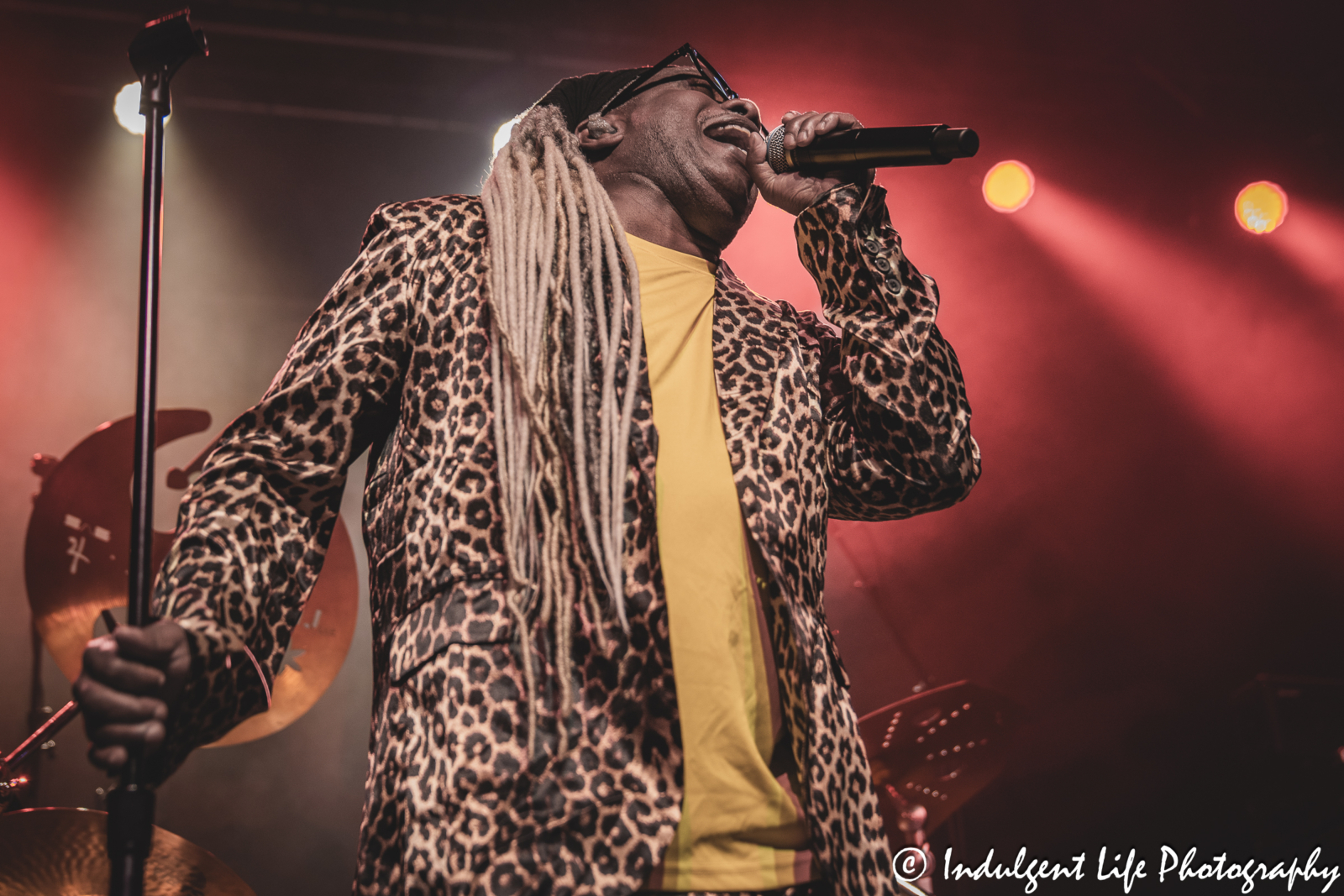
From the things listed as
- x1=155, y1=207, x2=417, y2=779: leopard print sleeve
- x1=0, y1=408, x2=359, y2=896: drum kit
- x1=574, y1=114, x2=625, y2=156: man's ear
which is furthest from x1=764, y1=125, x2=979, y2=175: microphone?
x1=0, y1=408, x2=359, y2=896: drum kit

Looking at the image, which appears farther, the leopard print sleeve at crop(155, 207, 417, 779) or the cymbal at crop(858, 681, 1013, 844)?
the cymbal at crop(858, 681, 1013, 844)

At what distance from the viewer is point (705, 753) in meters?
1.08

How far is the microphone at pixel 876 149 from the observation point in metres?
1.39

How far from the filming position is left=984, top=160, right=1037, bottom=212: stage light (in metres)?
5.14

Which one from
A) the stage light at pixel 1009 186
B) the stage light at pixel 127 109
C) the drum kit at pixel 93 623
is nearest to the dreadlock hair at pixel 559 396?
the drum kit at pixel 93 623

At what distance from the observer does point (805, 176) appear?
159 centimetres

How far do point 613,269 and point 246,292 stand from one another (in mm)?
3521

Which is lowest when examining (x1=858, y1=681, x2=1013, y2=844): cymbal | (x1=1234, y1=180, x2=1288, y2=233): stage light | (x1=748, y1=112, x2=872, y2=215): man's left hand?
(x1=858, y1=681, x2=1013, y2=844): cymbal

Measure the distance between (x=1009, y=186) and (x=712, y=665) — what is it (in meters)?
4.79

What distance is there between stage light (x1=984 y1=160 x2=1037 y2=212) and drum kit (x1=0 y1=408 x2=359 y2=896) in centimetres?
397

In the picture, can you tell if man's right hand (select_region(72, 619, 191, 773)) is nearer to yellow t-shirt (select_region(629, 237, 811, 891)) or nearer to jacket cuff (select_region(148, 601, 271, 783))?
jacket cuff (select_region(148, 601, 271, 783))

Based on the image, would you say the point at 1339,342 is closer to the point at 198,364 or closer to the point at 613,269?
the point at 613,269

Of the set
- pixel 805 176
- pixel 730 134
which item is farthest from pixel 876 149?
pixel 730 134

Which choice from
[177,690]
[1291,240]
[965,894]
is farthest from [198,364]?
[1291,240]
